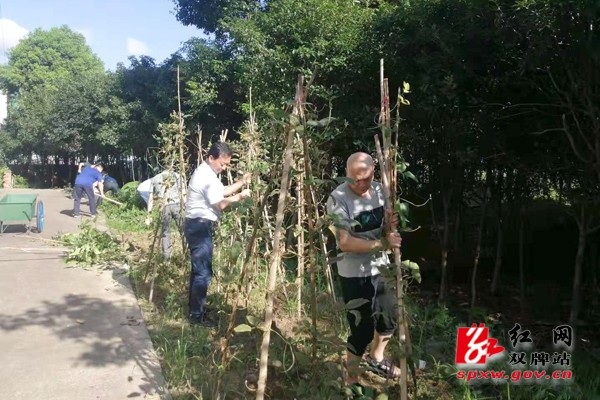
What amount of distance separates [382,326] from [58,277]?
439cm

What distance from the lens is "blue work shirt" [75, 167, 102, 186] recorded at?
36.0ft

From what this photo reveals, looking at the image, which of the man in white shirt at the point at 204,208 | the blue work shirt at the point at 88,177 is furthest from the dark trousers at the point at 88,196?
the man in white shirt at the point at 204,208

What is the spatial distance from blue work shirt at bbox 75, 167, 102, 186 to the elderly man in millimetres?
9421

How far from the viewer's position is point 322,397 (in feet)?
9.89

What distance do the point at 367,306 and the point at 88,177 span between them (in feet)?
31.8

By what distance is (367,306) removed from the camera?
3.04m

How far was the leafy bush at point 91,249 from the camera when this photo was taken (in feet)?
21.8

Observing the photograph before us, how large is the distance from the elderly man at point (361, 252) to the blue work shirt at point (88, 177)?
30.9 feet

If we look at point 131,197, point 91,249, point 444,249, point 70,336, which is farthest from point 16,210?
point 444,249

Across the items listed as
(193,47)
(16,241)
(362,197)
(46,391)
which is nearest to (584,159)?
(362,197)

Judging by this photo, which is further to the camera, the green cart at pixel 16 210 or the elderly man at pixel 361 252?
the green cart at pixel 16 210

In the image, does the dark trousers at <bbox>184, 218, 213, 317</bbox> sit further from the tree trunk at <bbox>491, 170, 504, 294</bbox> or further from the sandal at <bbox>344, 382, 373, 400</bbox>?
the tree trunk at <bbox>491, 170, 504, 294</bbox>

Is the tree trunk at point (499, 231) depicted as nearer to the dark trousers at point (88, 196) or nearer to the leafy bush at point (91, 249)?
the leafy bush at point (91, 249)

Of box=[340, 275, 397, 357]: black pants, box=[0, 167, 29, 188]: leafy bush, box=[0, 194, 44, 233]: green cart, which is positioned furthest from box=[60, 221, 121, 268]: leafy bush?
box=[0, 167, 29, 188]: leafy bush
